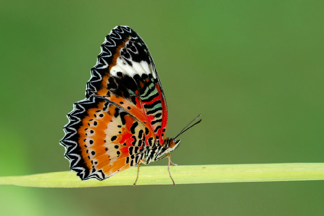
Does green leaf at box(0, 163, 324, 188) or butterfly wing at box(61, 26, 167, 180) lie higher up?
butterfly wing at box(61, 26, 167, 180)

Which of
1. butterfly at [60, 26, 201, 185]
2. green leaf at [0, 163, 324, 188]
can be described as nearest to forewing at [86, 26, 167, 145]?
butterfly at [60, 26, 201, 185]

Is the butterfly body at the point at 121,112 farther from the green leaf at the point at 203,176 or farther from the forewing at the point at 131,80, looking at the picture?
the green leaf at the point at 203,176

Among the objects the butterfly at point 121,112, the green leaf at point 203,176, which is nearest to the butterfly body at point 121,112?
the butterfly at point 121,112

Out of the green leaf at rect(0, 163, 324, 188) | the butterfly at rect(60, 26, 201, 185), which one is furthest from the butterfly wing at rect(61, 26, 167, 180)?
the green leaf at rect(0, 163, 324, 188)

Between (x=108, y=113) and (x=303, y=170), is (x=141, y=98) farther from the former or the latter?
(x=303, y=170)

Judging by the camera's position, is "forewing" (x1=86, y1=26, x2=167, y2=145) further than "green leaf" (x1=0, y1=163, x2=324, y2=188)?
Yes

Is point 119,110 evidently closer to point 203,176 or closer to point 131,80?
point 131,80

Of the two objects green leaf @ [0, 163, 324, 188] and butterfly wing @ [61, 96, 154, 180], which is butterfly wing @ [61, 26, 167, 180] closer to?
butterfly wing @ [61, 96, 154, 180]

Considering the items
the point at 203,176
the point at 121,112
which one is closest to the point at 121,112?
the point at 121,112
